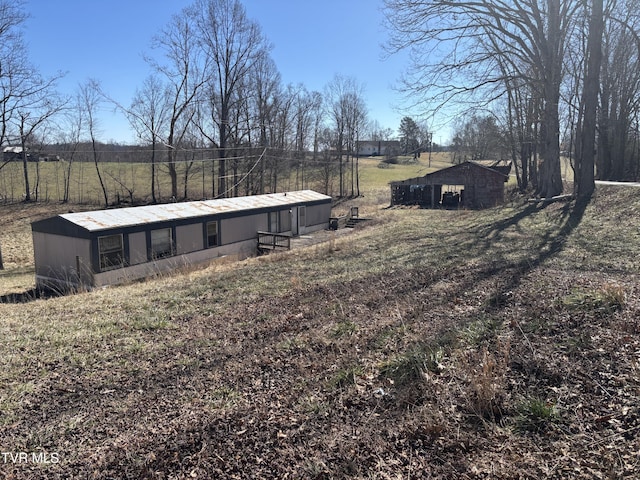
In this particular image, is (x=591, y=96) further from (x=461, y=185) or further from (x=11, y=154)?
(x=11, y=154)

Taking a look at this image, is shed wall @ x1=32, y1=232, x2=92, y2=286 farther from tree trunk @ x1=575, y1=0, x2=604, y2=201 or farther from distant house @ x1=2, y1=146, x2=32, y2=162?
tree trunk @ x1=575, y1=0, x2=604, y2=201

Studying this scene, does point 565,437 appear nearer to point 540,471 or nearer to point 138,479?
point 540,471

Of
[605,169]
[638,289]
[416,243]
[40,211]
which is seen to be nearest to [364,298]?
[638,289]

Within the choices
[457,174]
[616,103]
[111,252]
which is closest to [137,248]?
[111,252]

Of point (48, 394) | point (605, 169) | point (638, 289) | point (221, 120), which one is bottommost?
point (48, 394)

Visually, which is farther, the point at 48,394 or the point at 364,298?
the point at 364,298

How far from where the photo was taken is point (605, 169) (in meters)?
28.8

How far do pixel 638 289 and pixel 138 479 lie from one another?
6428 mm

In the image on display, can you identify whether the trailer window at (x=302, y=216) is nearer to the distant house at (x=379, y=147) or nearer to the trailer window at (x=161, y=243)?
the trailer window at (x=161, y=243)

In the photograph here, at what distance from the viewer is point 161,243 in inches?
643

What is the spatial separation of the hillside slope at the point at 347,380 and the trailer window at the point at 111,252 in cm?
597

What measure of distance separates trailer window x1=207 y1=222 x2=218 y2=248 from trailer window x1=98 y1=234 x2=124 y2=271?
425 centimetres

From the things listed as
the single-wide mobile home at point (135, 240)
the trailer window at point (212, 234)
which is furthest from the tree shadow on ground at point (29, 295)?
the trailer window at point (212, 234)

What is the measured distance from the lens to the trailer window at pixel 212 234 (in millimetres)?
18531
